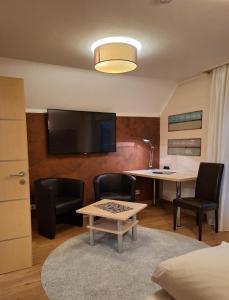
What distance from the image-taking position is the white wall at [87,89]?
3360 mm

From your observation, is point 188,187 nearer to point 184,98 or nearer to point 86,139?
point 184,98

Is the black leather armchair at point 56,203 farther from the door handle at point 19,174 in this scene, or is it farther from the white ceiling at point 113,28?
the white ceiling at point 113,28

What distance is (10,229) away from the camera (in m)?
2.42

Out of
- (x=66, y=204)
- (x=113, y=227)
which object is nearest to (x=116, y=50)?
(x=113, y=227)

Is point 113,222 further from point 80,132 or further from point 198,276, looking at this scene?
point 198,276

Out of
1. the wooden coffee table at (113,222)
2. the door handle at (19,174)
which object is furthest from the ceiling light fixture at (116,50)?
the wooden coffee table at (113,222)

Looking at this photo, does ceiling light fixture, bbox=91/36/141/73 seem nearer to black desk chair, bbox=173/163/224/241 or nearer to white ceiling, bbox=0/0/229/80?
white ceiling, bbox=0/0/229/80

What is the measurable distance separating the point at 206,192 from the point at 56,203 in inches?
88.8

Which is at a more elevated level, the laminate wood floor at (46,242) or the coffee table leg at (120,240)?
the coffee table leg at (120,240)

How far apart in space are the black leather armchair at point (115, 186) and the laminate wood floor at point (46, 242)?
0.53 meters

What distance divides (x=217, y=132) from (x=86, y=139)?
2244 mm

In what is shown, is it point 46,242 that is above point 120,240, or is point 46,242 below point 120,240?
below

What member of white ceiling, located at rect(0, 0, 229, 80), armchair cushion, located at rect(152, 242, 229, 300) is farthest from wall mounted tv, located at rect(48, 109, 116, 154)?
armchair cushion, located at rect(152, 242, 229, 300)

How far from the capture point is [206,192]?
3.41 meters
